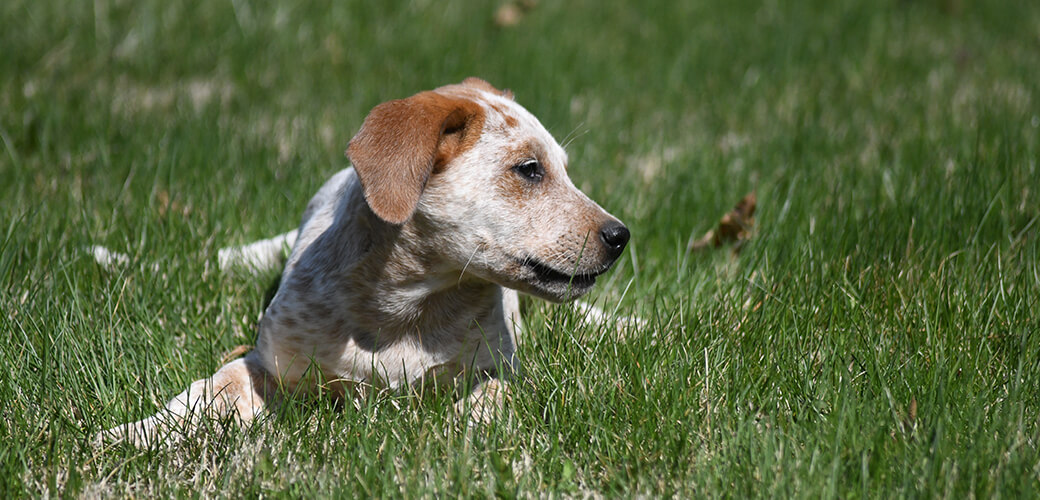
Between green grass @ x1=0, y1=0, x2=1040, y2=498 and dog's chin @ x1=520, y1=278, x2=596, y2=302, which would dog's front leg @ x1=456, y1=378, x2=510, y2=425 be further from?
dog's chin @ x1=520, y1=278, x2=596, y2=302

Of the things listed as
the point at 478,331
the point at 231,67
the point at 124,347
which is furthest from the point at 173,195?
the point at 231,67

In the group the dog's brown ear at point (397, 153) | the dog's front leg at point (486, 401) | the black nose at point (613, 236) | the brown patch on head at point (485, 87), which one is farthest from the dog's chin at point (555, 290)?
the brown patch on head at point (485, 87)

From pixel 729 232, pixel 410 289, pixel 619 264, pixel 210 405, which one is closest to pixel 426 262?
pixel 410 289

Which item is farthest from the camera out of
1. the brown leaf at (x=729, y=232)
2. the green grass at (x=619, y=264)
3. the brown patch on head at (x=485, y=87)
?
the brown leaf at (x=729, y=232)

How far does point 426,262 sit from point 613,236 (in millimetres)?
606

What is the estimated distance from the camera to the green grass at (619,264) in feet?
8.22

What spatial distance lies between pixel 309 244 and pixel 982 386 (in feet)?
7.39

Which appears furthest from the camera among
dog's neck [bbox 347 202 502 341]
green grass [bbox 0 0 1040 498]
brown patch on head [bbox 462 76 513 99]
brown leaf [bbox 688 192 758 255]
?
brown leaf [bbox 688 192 758 255]

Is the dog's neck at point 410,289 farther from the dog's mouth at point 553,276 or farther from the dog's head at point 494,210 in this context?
the dog's mouth at point 553,276

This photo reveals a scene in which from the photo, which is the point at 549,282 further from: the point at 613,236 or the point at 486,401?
the point at 486,401

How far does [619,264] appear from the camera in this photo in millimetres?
4004

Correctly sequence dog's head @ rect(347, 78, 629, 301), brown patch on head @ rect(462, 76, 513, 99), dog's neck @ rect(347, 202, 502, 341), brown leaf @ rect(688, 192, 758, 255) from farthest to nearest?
1. brown leaf @ rect(688, 192, 758, 255)
2. brown patch on head @ rect(462, 76, 513, 99)
3. dog's neck @ rect(347, 202, 502, 341)
4. dog's head @ rect(347, 78, 629, 301)

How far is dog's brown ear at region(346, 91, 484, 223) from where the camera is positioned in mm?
2641

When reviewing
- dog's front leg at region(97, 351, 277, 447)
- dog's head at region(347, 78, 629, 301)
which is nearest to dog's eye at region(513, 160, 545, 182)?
dog's head at region(347, 78, 629, 301)
